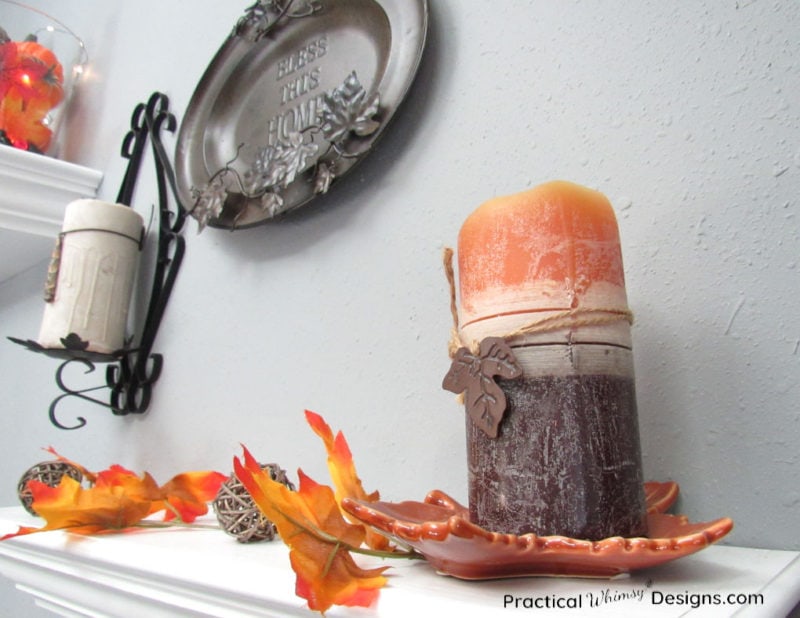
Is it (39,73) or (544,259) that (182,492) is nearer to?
(544,259)

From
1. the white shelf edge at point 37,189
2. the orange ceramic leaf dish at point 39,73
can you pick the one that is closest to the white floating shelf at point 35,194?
the white shelf edge at point 37,189

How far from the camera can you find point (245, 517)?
0.44 meters

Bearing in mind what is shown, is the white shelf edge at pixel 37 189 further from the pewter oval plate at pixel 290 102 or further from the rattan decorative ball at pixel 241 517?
the rattan decorative ball at pixel 241 517

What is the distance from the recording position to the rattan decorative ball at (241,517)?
439 millimetres

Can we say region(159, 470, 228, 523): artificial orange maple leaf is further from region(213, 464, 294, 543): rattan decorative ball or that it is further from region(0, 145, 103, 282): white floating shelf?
region(0, 145, 103, 282): white floating shelf

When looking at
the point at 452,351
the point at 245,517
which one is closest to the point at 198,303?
the point at 245,517

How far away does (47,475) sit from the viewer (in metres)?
0.58

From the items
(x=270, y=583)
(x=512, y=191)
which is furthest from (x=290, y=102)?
(x=270, y=583)

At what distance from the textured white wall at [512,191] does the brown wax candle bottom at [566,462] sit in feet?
0.30

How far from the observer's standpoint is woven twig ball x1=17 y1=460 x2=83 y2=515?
58 cm

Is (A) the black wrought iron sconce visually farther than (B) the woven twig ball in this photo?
Yes

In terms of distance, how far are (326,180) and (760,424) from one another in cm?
42

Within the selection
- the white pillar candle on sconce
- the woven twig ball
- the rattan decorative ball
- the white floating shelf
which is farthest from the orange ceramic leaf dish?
the rattan decorative ball

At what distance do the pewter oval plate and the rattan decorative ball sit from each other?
0.97ft
